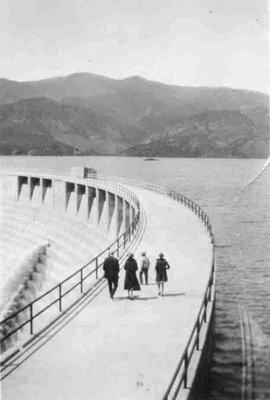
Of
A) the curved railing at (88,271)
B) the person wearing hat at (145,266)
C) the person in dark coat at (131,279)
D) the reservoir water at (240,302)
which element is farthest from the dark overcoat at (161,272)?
the reservoir water at (240,302)

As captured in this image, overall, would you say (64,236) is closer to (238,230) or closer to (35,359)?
(238,230)

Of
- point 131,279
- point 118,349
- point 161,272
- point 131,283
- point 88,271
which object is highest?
point 161,272

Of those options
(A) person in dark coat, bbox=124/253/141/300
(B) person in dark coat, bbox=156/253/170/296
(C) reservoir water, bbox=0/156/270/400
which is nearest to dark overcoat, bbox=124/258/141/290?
(A) person in dark coat, bbox=124/253/141/300

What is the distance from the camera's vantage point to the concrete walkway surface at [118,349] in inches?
367

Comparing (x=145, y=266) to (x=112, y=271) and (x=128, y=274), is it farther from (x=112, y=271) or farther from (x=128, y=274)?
(x=112, y=271)

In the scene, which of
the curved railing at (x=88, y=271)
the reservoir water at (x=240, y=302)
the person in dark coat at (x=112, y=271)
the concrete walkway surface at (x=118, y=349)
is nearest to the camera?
the concrete walkway surface at (x=118, y=349)

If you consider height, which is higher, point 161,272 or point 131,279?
point 161,272

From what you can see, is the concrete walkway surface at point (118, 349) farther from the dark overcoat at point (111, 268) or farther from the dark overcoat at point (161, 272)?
the dark overcoat at point (111, 268)

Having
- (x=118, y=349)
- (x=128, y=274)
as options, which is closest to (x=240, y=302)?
(x=128, y=274)

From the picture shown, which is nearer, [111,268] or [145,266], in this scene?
[111,268]

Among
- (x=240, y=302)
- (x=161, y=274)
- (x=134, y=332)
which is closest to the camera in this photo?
(x=134, y=332)

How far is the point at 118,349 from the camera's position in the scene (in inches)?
439

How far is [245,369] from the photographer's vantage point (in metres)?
18.1

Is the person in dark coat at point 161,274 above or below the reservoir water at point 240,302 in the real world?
above
